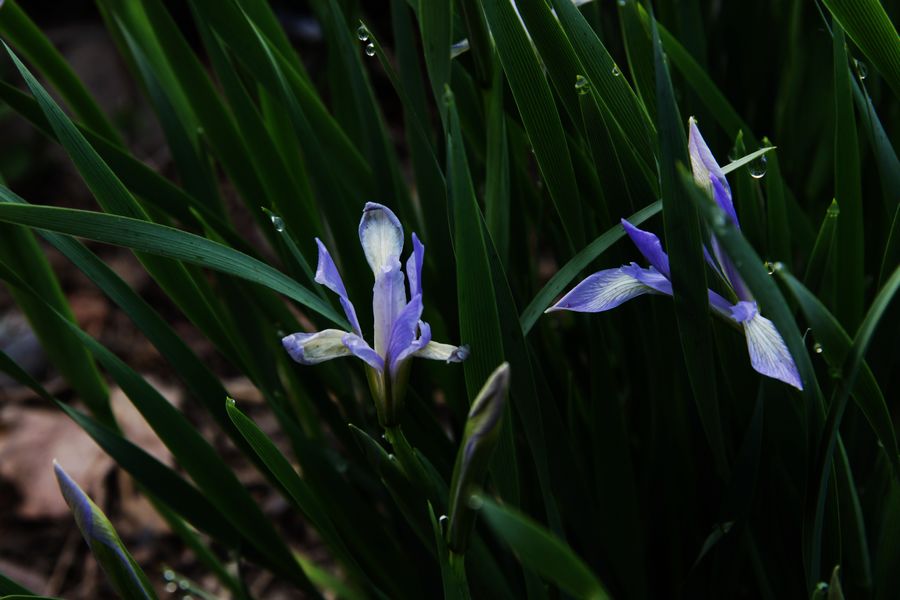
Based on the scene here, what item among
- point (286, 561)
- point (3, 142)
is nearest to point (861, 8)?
point (286, 561)

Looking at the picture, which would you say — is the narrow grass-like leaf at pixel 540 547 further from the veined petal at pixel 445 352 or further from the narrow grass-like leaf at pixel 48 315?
the narrow grass-like leaf at pixel 48 315

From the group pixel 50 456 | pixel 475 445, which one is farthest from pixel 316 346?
pixel 50 456

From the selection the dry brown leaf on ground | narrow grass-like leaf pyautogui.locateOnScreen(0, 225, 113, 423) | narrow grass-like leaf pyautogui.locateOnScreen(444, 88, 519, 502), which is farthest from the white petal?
the dry brown leaf on ground

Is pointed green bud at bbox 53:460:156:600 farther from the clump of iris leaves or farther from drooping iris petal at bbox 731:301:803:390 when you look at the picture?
drooping iris petal at bbox 731:301:803:390

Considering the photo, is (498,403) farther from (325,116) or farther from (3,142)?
(3,142)

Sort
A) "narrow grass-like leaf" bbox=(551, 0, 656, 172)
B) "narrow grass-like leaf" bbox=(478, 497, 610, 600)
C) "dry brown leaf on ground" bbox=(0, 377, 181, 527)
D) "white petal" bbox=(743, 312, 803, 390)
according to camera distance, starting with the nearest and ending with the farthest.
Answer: "narrow grass-like leaf" bbox=(478, 497, 610, 600), "white petal" bbox=(743, 312, 803, 390), "narrow grass-like leaf" bbox=(551, 0, 656, 172), "dry brown leaf on ground" bbox=(0, 377, 181, 527)

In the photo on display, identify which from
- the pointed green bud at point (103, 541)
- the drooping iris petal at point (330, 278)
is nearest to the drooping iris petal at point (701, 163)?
the drooping iris petal at point (330, 278)

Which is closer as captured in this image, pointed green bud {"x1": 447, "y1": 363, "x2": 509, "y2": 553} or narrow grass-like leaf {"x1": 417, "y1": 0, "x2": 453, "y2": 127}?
pointed green bud {"x1": 447, "y1": 363, "x2": 509, "y2": 553}
